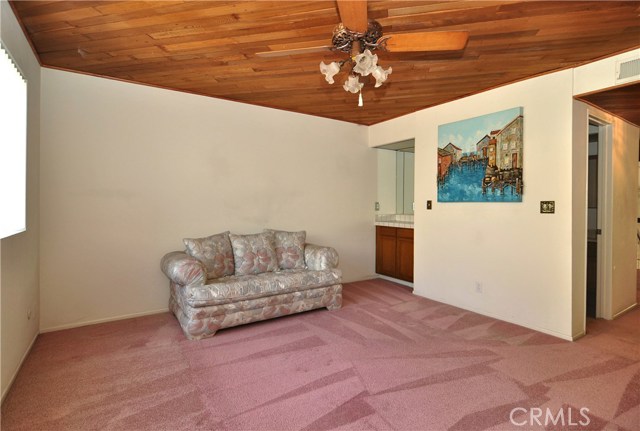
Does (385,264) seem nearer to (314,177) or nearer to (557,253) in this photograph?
(314,177)

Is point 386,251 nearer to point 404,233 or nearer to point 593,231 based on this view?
point 404,233

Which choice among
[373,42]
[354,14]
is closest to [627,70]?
[373,42]

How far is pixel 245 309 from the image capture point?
9.93ft

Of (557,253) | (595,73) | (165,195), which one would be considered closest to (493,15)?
(595,73)

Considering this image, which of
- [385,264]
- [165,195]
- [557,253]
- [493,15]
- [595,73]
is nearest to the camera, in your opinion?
[493,15]

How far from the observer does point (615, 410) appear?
188 cm

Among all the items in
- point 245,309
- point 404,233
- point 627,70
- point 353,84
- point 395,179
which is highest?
point 627,70

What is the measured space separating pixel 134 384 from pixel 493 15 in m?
3.47

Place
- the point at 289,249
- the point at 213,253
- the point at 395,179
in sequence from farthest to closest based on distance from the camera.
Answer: the point at 395,179, the point at 289,249, the point at 213,253

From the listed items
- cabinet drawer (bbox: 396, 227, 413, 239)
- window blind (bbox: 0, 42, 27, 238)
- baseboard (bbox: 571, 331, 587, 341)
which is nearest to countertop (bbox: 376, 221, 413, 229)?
cabinet drawer (bbox: 396, 227, 413, 239)

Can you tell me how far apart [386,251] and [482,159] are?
211 cm

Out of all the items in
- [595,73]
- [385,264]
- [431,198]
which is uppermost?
[595,73]

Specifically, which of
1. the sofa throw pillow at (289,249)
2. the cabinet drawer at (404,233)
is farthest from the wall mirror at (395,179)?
the sofa throw pillow at (289,249)

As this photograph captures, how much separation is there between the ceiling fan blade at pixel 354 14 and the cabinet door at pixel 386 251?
352 cm
